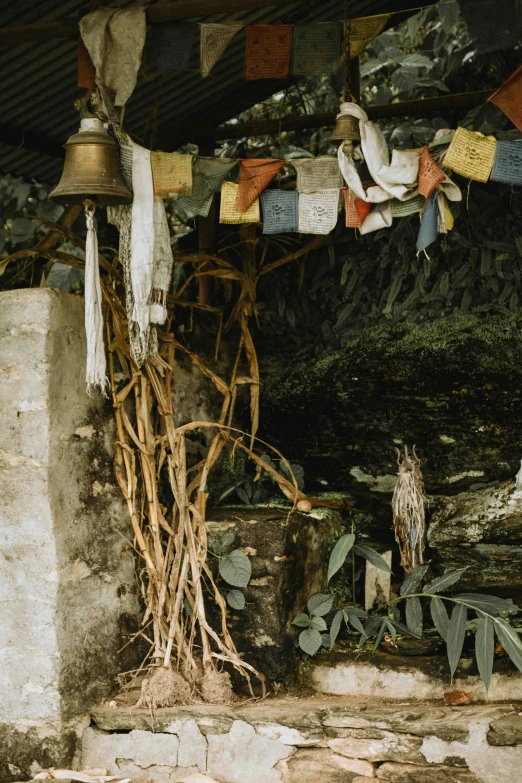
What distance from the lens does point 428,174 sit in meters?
3.31

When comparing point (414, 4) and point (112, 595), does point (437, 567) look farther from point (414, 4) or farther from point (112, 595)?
point (414, 4)

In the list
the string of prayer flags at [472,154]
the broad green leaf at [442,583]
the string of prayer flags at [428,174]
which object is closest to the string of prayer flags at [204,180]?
the string of prayer flags at [428,174]

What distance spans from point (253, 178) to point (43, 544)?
1.77 m

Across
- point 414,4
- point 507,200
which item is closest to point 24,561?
point 507,200

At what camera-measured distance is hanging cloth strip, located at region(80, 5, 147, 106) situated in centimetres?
323

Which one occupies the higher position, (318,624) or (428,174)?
(428,174)

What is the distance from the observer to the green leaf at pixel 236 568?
369 centimetres

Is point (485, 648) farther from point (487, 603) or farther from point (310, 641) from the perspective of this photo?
point (310, 641)

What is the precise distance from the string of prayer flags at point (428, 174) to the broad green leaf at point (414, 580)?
1.65 meters

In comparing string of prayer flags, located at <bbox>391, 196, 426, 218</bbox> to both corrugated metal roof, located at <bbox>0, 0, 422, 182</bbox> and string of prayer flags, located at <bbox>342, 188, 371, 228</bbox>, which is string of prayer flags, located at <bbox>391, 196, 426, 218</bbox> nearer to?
string of prayer flags, located at <bbox>342, 188, 371, 228</bbox>

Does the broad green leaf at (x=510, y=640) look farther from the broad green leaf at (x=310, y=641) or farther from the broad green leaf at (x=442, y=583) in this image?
the broad green leaf at (x=310, y=641)

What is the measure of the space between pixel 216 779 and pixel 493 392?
2243 millimetres

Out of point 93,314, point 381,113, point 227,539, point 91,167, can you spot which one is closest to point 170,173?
point 91,167

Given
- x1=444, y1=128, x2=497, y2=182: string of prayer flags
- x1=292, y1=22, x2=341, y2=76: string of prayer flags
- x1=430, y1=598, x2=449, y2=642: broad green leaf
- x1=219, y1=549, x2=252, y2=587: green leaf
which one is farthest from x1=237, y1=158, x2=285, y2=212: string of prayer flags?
x1=430, y1=598, x2=449, y2=642: broad green leaf
